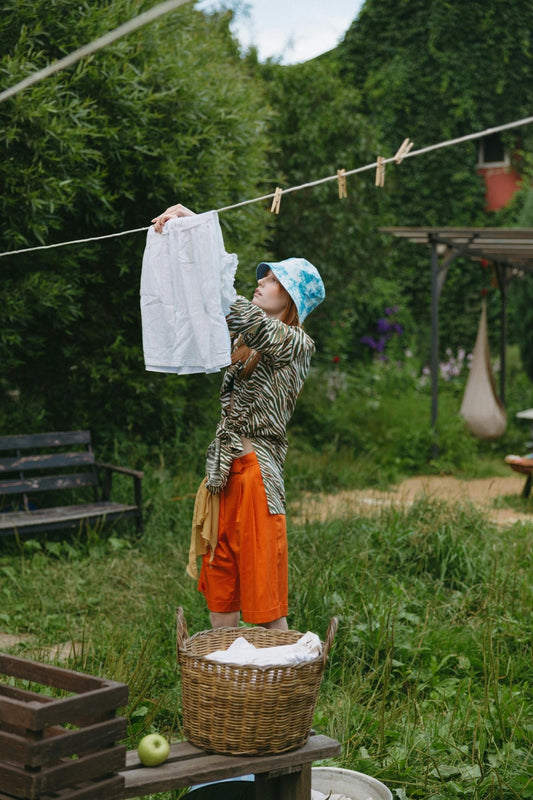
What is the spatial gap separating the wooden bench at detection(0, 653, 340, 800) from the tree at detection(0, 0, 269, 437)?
3950 millimetres

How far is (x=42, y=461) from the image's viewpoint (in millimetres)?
6293

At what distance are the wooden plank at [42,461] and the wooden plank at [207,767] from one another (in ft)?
12.9

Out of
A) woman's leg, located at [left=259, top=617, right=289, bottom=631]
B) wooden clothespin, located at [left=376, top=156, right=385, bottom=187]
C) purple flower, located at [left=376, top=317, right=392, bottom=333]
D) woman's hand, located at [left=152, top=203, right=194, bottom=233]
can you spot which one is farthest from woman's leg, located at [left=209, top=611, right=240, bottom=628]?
purple flower, located at [left=376, top=317, right=392, bottom=333]

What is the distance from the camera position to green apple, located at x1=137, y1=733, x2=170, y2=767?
7.32 ft

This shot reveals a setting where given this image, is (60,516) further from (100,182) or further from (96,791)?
(96,791)

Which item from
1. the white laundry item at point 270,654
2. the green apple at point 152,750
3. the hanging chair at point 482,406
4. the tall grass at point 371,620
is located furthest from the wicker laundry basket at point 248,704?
the hanging chair at point 482,406

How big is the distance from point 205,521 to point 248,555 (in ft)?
0.68

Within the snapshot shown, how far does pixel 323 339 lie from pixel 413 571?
6.31 m

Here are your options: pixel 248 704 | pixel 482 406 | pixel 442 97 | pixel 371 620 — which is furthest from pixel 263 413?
pixel 442 97

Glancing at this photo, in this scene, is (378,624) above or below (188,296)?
below

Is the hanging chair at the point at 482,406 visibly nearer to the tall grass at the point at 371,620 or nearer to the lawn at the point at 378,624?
the tall grass at the point at 371,620

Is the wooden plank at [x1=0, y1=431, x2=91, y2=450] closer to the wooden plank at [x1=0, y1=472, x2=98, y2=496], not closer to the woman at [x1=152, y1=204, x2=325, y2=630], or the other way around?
the wooden plank at [x1=0, y1=472, x2=98, y2=496]

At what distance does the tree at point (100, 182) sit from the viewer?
5746 mm

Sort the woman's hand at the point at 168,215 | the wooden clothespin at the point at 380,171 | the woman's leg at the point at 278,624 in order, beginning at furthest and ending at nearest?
the woman's leg at the point at 278,624 → the woman's hand at the point at 168,215 → the wooden clothespin at the point at 380,171
